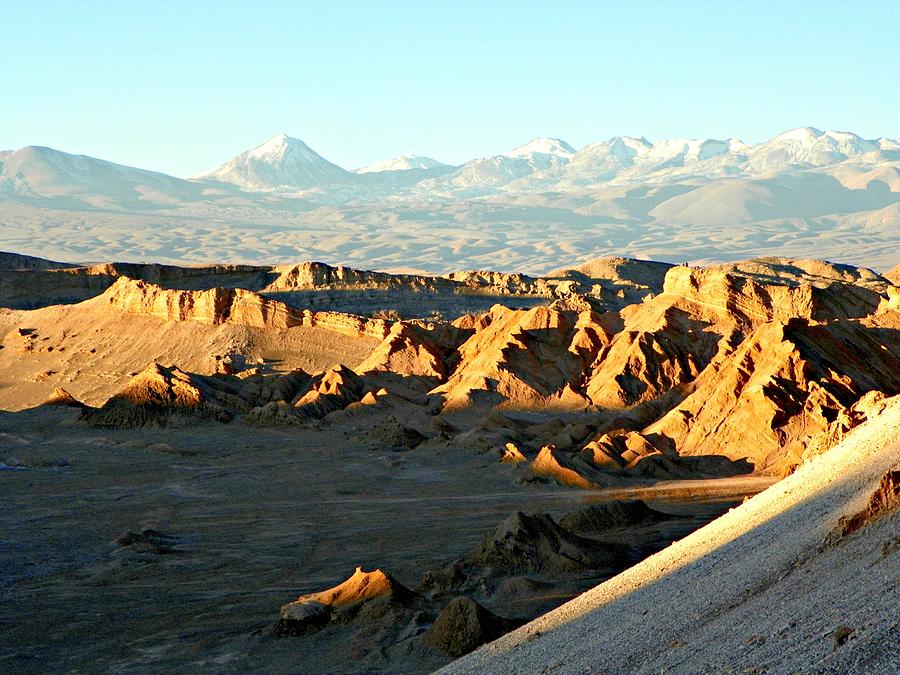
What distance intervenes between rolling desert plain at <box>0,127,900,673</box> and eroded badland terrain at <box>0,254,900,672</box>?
140 millimetres

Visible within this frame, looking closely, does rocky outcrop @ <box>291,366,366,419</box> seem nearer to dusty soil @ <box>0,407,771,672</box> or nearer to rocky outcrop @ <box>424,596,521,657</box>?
dusty soil @ <box>0,407,771,672</box>

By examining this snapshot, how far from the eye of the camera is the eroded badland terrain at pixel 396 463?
94.5 feet

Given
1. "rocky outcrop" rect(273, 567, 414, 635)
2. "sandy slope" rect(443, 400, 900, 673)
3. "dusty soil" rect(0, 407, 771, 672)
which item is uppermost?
"sandy slope" rect(443, 400, 900, 673)

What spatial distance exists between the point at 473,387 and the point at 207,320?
27.8 meters

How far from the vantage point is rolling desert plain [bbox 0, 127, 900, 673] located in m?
20.4

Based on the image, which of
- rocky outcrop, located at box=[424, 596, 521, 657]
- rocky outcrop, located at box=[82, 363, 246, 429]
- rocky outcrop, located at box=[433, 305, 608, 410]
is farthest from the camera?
rocky outcrop, located at box=[82, 363, 246, 429]

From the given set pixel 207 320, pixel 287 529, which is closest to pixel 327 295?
pixel 207 320

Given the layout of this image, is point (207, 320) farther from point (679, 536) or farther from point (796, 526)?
point (796, 526)

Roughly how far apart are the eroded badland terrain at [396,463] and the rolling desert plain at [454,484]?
0.14 m

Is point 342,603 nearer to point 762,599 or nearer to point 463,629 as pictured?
point 463,629

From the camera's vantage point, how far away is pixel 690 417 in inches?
2256

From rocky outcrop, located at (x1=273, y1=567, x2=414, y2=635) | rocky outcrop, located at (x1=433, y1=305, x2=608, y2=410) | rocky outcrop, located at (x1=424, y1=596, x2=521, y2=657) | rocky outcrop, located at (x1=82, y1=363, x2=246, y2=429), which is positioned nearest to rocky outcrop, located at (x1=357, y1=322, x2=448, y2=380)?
rocky outcrop, located at (x1=433, y1=305, x2=608, y2=410)

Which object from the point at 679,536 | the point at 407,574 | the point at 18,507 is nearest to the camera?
the point at 407,574

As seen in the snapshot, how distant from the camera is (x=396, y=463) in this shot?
58906 millimetres
